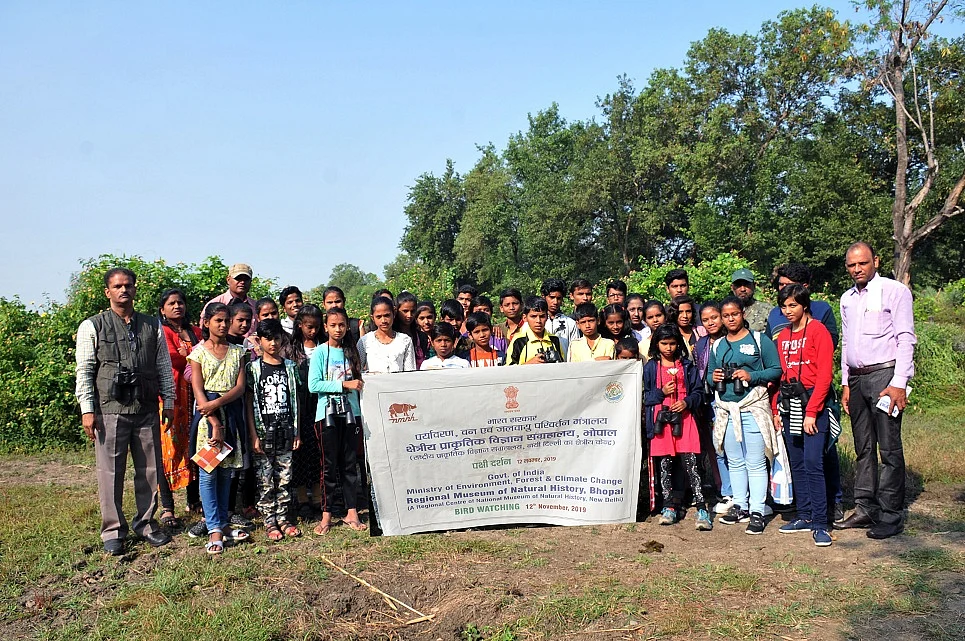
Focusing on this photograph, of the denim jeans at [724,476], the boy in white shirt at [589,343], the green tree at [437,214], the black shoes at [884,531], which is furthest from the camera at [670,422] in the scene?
the green tree at [437,214]

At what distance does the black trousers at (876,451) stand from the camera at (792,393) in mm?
438

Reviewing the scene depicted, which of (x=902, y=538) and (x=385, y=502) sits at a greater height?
(x=385, y=502)

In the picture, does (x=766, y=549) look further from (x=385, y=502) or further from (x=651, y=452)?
(x=385, y=502)

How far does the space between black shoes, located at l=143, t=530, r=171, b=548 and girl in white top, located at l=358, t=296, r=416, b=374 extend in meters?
1.87

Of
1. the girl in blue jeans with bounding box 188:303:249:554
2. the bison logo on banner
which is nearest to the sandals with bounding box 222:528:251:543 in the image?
the girl in blue jeans with bounding box 188:303:249:554

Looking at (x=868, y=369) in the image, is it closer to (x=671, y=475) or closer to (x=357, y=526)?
(x=671, y=475)

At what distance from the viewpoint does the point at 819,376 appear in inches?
210

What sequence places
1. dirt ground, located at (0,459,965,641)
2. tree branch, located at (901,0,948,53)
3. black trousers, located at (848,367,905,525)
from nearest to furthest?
dirt ground, located at (0,459,965,641), black trousers, located at (848,367,905,525), tree branch, located at (901,0,948,53)

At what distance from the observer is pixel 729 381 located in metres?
5.71

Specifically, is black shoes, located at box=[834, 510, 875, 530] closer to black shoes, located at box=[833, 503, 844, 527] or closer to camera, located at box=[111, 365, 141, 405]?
black shoes, located at box=[833, 503, 844, 527]

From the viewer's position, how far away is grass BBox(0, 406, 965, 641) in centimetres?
399

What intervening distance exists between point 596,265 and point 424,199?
21.5 meters

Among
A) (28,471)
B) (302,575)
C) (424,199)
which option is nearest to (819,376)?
(302,575)

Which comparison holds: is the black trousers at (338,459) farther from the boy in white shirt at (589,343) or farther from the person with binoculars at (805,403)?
the person with binoculars at (805,403)
